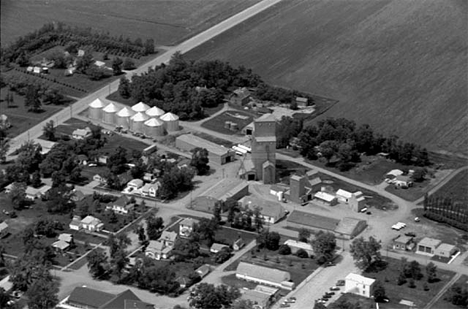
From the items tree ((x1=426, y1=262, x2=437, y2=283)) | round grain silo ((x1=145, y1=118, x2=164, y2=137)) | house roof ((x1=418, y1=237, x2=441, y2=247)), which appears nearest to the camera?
tree ((x1=426, y1=262, x2=437, y2=283))

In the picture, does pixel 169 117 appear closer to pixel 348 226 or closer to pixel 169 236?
pixel 169 236

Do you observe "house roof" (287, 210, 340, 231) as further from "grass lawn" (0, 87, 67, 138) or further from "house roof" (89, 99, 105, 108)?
"grass lawn" (0, 87, 67, 138)

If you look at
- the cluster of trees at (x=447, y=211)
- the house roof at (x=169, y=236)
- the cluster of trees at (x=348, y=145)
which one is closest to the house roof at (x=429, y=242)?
the cluster of trees at (x=447, y=211)

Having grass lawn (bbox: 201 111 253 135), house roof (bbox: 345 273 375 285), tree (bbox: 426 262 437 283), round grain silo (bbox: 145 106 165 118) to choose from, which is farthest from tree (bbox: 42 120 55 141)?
tree (bbox: 426 262 437 283)

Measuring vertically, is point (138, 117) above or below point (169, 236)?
above

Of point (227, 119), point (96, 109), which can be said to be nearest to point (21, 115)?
point (96, 109)
